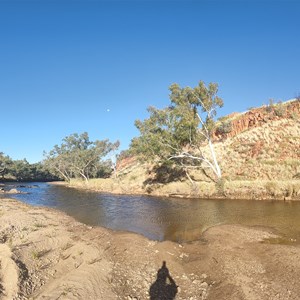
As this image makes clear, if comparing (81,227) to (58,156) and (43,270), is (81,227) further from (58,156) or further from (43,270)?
(58,156)

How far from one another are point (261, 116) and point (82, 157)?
43756mm

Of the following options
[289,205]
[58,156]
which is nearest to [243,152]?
[289,205]

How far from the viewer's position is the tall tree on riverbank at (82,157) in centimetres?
6919

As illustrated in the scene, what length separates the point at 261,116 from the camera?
53750 mm

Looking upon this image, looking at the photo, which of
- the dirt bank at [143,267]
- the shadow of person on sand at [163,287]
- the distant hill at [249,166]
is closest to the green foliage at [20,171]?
the distant hill at [249,166]

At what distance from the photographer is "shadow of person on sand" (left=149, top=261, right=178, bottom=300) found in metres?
7.39

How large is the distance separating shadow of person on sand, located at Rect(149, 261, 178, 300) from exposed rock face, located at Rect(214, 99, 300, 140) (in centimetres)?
4680

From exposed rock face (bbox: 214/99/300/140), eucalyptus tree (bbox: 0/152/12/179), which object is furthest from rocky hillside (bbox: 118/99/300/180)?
eucalyptus tree (bbox: 0/152/12/179)

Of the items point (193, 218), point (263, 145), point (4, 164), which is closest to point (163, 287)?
point (193, 218)

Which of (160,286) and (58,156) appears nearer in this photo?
(160,286)

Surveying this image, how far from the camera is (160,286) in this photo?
7.97m

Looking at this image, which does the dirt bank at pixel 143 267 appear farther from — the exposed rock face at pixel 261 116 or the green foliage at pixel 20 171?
the green foliage at pixel 20 171

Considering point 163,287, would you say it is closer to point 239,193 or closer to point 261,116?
point 239,193

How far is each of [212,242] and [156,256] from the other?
10.9 ft
